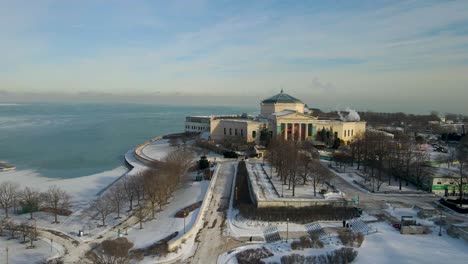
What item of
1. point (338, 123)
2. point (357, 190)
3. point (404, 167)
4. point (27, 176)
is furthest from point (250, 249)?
point (338, 123)

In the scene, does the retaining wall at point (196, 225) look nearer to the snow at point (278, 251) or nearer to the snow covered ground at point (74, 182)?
the snow at point (278, 251)

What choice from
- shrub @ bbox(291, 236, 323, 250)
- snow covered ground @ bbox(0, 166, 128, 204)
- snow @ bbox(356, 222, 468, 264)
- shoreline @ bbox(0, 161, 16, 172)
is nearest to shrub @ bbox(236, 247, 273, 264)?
shrub @ bbox(291, 236, 323, 250)

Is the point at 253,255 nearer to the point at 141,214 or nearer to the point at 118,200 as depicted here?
the point at 141,214

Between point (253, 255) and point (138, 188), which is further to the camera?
point (138, 188)

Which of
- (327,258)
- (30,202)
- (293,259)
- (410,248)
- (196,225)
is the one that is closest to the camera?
(293,259)

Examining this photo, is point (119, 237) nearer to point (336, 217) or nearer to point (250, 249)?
point (250, 249)

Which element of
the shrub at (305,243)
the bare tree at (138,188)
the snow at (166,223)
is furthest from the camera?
the bare tree at (138,188)

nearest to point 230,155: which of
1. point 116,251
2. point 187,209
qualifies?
point 187,209

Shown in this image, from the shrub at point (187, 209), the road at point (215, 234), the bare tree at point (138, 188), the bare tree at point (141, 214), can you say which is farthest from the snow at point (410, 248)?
the bare tree at point (138, 188)
